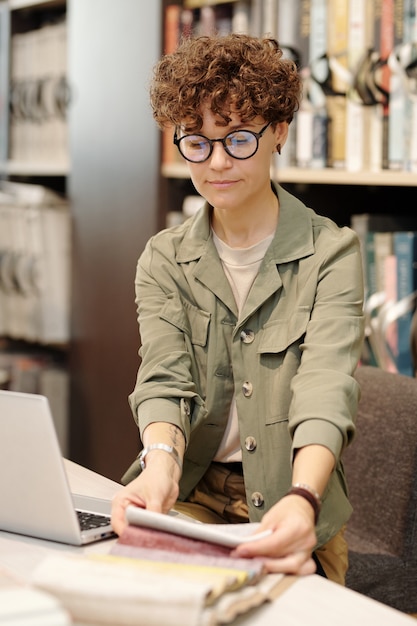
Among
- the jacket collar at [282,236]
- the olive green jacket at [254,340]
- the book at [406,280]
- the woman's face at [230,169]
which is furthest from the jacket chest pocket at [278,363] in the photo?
the book at [406,280]

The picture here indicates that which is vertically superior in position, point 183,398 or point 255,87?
point 255,87

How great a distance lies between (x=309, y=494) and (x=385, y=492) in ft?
2.46

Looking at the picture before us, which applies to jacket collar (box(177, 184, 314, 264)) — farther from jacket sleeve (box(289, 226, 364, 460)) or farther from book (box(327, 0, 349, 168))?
book (box(327, 0, 349, 168))

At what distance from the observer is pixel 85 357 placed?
307 cm

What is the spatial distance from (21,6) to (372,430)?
81.0 inches

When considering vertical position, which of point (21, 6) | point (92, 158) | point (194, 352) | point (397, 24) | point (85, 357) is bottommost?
point (85, 357)

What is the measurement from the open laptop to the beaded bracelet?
247 mm

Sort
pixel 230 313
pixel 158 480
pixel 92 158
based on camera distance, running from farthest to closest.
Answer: pixel 92 158 → pixel 230 313 → pixel 158 480

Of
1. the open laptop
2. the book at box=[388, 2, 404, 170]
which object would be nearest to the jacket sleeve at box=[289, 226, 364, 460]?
the open laptop

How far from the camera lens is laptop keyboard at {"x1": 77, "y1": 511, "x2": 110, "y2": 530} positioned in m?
1.35

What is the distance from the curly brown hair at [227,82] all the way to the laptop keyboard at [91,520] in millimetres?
600

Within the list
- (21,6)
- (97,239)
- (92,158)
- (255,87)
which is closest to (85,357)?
(97,239)

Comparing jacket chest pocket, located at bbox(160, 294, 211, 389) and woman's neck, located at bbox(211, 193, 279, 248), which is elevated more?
woman's neck, located at bbox(211, 193, 279, 248)

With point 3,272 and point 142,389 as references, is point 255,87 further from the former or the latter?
point 3,272
